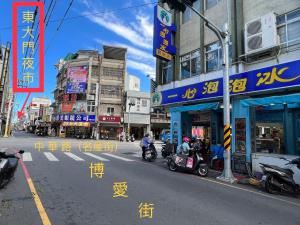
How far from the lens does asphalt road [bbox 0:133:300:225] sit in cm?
518

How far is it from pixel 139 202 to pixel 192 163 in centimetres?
552

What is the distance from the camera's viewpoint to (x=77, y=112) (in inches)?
1916

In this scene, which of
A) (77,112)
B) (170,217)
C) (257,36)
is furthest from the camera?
(77,112)

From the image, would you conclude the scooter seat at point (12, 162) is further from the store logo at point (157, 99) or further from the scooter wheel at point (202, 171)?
the store logo at point (157, 99)

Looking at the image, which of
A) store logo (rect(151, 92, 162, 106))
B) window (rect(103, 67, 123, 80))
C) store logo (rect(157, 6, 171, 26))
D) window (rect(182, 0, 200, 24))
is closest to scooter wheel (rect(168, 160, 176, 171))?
store logo (rect(151, 92, 162, 106))

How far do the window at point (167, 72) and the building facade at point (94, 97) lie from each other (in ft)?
97.5

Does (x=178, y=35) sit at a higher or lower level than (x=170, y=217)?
higher

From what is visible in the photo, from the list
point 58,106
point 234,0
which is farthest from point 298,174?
point 58,106

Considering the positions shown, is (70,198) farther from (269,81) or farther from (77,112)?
(77,112)

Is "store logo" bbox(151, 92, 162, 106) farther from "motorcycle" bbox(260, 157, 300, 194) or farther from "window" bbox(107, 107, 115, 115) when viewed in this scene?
"window" bbox(107, 107, 115, 115)

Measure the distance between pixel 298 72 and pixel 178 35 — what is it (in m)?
9.27

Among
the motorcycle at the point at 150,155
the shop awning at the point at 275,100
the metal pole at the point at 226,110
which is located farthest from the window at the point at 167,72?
the shop awning at the point at 275,100

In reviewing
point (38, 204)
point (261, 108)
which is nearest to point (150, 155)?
point (261, 108)

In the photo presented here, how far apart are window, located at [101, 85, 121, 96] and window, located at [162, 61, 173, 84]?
3035 cm
